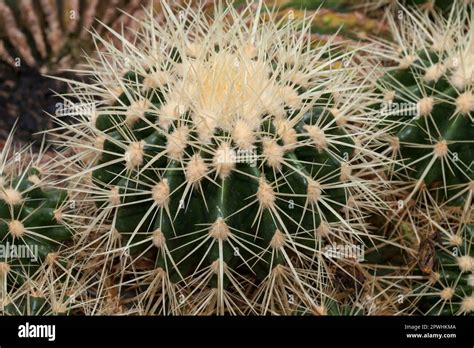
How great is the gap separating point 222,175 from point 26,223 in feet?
1.61

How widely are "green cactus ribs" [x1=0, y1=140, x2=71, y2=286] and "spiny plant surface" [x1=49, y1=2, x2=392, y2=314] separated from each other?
0.26 feet

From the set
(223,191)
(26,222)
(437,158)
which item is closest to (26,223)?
(26,222)

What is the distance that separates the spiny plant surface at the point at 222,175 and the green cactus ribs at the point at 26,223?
0.08 meters

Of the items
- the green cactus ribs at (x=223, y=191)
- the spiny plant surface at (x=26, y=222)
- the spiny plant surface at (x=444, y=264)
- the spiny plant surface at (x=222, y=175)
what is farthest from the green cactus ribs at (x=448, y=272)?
the spiny plant surface at (x=26, y=222)

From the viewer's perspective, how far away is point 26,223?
162cm

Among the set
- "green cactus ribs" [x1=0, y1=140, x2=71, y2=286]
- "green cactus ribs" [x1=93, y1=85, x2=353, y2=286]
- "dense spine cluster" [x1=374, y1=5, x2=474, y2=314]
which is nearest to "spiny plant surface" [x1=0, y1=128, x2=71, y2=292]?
"green cactus ribs" [x1=0, y1=140, x2=71, y2=286]

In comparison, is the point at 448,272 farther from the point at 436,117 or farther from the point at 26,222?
the point at 26,222

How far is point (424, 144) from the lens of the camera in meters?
1.73

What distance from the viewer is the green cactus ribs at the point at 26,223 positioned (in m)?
1.60

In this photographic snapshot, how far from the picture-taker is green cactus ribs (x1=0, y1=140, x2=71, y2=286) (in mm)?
1601

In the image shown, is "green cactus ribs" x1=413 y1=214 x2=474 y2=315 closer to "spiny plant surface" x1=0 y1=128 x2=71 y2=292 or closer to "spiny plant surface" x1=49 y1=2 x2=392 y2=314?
"spiny plant surface" x1=49 y1=2 x2=392 y2=314
